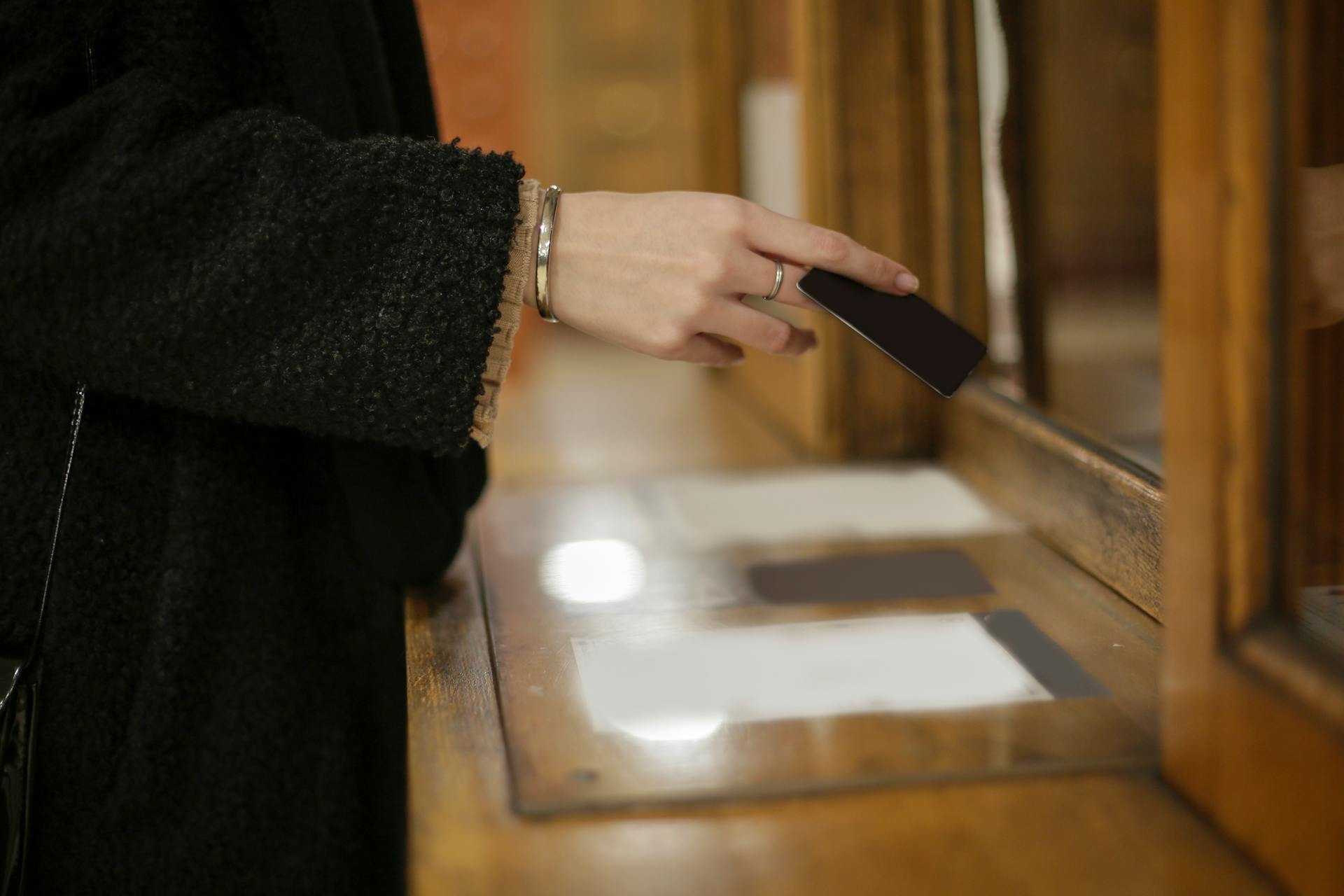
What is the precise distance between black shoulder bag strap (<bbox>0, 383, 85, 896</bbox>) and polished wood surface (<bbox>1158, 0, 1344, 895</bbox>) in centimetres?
51

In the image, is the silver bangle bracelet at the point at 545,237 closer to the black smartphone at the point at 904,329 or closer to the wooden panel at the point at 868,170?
the black smartphone at the point at 904,329

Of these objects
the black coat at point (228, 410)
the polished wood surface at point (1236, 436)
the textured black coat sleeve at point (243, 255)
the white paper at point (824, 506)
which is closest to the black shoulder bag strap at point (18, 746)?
the black coat at point (228, 410)

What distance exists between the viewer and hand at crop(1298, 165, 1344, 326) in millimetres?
383

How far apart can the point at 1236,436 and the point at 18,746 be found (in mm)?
544

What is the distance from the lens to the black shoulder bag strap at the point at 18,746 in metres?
0.54

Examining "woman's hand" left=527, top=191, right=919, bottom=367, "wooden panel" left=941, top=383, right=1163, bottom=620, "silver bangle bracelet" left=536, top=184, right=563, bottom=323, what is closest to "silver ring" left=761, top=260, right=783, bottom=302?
"woman's hand" left=527, top=191, right=919, bottom=367

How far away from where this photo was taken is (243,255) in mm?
520

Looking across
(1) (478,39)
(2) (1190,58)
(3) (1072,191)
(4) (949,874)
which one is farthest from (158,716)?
(1) (478,39)

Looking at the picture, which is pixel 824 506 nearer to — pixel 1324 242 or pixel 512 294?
pixel 512 294

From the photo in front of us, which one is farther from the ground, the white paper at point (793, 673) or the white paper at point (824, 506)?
the white paper at point (824, 506)

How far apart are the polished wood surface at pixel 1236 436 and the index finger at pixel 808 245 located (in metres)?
0.18

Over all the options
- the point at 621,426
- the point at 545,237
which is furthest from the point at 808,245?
the point at 621,426

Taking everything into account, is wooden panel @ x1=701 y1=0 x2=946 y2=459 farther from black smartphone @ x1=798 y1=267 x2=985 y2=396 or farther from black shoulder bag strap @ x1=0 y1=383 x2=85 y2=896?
black shoulder bag strap @ x1=0 y1=383 x2=85 y2=896

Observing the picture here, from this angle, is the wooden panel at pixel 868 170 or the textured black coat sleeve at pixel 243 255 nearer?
the textured black coat sleeve at pixel 243 255
